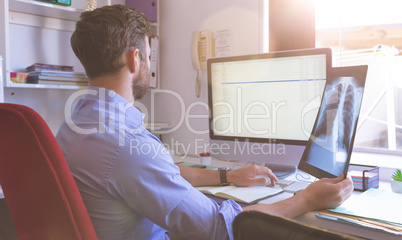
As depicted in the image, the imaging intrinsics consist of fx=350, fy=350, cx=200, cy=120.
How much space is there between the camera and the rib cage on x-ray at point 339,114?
1.11m

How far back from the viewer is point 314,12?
6.48 feet

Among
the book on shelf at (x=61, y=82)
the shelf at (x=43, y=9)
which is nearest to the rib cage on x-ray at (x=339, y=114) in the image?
the book on shelf at (x=61, y=82)

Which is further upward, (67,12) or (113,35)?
(67,12)

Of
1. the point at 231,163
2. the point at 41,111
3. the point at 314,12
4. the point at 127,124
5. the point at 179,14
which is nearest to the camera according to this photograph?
the point at 127,124

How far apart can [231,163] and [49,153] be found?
4.13 ft

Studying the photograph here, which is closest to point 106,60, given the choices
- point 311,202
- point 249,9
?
point 311,202

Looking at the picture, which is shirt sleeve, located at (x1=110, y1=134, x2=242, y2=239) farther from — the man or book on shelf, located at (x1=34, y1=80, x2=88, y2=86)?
book on shelf, located at (x1=34, y1=80, x2=88, y2=86)

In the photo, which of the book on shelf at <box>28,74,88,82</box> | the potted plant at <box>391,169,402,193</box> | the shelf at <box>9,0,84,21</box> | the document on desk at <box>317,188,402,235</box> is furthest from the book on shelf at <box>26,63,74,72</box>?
the potted plant at <box>391,169,402,193</box>

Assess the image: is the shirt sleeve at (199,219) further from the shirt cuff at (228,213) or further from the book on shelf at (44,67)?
the book on shelf at (44,67)

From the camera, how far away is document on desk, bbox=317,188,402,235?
85cm

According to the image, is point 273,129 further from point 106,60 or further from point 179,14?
point 179,14

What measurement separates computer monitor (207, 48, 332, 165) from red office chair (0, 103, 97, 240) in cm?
99

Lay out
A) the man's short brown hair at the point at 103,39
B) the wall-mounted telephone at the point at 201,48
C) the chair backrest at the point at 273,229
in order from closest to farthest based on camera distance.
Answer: the chair backrest at the point at 273,229 → the man's short brown hair at the point at 103,39 → the wall-mounted telephone at the point at 201,48

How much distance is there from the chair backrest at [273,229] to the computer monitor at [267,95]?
3.67 ft
